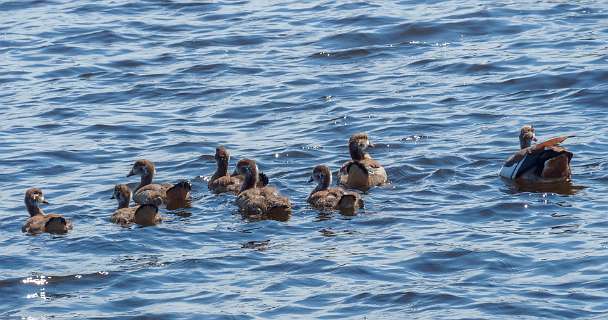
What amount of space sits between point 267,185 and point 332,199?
1.10m

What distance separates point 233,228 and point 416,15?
1159cm

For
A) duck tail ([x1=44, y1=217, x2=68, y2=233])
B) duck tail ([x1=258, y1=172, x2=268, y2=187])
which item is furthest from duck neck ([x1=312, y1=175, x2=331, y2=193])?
duck tail ([x1=44, y1=217, x2=68, y2=233])

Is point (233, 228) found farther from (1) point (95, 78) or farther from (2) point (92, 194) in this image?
(1) point (95, 78)

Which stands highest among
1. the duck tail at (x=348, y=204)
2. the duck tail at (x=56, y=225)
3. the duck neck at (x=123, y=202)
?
the duck tail at (x=56, y=225)

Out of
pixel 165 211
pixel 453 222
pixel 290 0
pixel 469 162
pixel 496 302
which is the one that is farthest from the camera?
pixel 290 0

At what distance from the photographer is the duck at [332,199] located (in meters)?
15.4

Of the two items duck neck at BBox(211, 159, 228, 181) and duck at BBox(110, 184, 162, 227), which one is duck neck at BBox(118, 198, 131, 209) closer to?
duck at BBox(110, 184, 162, 227)

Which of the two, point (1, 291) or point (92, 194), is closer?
point (1, 291)

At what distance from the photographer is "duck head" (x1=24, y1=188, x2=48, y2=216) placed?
1541 centimetres

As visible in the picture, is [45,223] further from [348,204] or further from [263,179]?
[348,204]

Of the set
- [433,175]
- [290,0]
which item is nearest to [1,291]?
[433,175]

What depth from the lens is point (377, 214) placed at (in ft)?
50.0

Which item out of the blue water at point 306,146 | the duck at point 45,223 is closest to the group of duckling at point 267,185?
the duck at point 45,223

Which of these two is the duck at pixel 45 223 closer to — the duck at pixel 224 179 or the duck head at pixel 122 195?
the duck head at pixel 122 195
